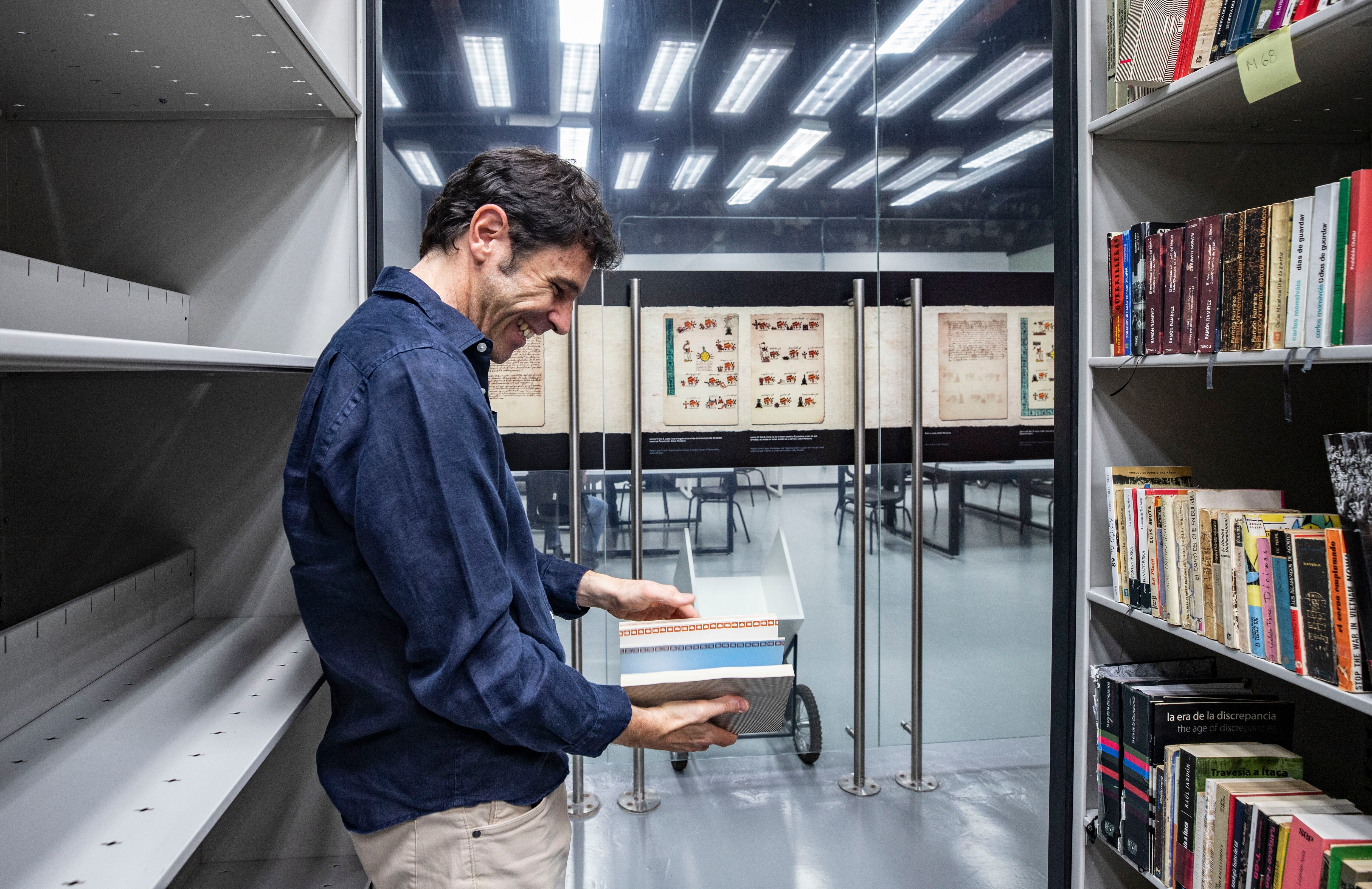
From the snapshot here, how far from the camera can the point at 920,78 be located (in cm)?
318

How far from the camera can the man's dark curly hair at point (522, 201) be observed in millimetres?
1223

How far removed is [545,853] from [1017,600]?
280 centimetres

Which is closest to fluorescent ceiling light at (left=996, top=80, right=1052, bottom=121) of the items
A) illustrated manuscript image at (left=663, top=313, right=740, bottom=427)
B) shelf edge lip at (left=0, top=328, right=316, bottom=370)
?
illustrated manuscript image at (left=663, top=313, right=740, bottom=427)

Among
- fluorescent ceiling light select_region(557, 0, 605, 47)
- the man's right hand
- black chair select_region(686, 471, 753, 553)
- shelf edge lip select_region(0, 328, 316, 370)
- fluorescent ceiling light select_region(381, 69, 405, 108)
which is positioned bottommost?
the man's right hand

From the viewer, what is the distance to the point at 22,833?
2.85 feet

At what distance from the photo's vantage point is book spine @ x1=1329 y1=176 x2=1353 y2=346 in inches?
48.0

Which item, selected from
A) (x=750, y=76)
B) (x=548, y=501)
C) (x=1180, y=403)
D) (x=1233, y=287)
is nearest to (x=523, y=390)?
(x=548, y=501)

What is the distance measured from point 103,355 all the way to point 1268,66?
168 cm

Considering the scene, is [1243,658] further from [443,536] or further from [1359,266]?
[443,536]

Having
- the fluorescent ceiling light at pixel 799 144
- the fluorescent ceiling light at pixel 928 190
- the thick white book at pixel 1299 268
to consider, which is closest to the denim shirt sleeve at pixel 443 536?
the thick white book at pixel 1299 268

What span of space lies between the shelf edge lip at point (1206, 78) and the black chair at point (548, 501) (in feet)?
6.86

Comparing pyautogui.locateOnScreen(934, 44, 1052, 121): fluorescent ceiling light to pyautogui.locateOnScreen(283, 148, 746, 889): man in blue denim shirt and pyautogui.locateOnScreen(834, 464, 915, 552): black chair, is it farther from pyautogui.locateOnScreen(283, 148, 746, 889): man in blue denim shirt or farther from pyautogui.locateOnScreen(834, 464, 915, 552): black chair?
pyautogui.locateOnScreen(283, 148, 746, 889): man in blue denim shirt

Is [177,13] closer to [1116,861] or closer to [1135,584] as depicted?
[1135,584]

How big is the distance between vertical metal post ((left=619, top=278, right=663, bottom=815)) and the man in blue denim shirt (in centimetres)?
139
